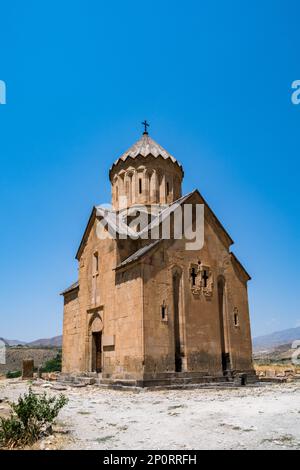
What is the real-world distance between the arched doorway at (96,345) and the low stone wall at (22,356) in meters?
38.1

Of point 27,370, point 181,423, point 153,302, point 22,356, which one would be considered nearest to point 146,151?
point 153,302

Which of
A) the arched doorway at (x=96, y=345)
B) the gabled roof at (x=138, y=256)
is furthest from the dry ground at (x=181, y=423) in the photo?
the arched doorway at (x=96, y=345)

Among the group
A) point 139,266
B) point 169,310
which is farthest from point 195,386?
point 139,266

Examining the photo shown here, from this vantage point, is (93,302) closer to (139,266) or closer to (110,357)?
(110,357)

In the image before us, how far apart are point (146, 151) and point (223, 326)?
9592 mm

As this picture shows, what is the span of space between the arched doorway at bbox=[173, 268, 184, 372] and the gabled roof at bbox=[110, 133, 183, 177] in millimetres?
7542

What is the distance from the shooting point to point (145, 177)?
19516 millimetres

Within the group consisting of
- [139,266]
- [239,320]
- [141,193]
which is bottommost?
[239,320]

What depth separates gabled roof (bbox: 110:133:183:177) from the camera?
19.7m

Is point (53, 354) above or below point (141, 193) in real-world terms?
below

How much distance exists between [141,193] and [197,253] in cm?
531

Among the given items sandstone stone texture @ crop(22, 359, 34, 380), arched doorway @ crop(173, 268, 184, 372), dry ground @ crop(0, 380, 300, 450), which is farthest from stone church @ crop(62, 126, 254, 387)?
dry ground @ crop(0, 380, 300, 450)

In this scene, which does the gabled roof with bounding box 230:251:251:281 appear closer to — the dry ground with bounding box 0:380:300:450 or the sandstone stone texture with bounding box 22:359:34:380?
the dry ground with bounding box 0:380:300:450
